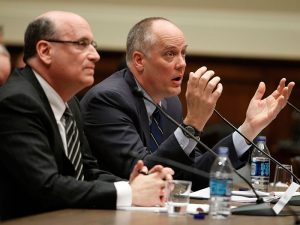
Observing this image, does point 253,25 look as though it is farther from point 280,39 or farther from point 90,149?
point 90,149

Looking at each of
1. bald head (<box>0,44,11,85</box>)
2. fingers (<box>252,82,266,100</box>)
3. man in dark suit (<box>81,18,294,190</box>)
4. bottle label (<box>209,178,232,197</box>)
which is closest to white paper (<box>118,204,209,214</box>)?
bottle label (<box>209,178,232,197</box>)

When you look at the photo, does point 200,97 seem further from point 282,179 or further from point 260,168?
point 282,179

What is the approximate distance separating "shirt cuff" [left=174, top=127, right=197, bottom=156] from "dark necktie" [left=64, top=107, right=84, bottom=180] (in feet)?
1.42

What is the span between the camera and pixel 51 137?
8.47ft

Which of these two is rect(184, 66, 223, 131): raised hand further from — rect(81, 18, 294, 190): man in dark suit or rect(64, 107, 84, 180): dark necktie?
rect(64, 107, 84, 180): dark necktie

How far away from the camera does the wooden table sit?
7.02 feet

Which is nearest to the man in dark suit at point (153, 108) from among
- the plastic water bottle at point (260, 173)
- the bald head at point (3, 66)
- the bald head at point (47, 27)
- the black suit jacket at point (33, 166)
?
the plastic water bottle at point (260, 173)

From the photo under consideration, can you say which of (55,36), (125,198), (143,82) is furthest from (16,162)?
(143,82)

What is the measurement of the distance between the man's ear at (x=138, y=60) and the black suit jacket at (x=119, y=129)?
0.32 feet

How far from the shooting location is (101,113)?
3.30 m

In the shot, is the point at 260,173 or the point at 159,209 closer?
the point at 159,209

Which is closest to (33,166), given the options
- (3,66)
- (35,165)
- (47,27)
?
(35,165)

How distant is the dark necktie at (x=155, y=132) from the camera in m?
3.49

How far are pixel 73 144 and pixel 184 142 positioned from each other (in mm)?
494
